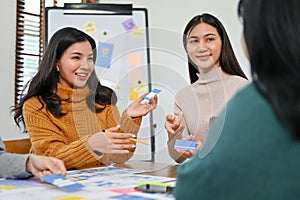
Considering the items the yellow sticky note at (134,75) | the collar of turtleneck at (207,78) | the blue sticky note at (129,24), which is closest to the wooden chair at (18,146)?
the yellow sticky note at (134,75)

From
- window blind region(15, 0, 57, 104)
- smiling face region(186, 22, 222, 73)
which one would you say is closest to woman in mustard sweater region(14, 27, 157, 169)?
smiling face region(186, 22, 222, 73)

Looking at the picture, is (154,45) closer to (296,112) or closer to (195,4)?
(296,112)

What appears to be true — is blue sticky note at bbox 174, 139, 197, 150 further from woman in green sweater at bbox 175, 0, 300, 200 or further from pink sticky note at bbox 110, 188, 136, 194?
woman in green sweater at bbox 175, 0, 300, 200

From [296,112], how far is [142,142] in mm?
832

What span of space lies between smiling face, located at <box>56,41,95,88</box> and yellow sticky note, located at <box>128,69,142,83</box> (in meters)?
0.23

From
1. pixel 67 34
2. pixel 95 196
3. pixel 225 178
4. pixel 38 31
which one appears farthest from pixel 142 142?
pixel 38 31

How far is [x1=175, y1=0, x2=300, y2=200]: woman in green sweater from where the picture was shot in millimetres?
505

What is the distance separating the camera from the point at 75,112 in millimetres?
1504

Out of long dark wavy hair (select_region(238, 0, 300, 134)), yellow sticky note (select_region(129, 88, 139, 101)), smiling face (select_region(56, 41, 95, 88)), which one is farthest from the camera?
smiling face (select_region(56, 41, 95, 88))

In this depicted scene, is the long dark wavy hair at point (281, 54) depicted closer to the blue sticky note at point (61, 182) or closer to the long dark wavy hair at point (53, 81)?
the blue sticky note at point (61, 182)

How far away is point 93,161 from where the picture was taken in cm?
135

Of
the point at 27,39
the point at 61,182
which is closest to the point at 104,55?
the point at 61,182

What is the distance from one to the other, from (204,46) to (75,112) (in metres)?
0.56

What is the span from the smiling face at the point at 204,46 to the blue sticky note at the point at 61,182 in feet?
1.86
